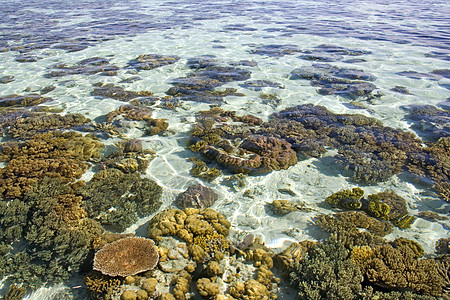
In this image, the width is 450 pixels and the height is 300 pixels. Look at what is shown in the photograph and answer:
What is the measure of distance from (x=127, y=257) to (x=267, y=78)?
1158cm

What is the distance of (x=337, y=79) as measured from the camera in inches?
557

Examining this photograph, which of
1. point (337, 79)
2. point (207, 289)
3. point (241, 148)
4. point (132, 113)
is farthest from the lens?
point (337, 79)

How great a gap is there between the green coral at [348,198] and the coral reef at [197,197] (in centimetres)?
283

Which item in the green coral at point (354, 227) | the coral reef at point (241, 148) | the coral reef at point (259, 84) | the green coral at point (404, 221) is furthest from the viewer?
the coral reef at point (259, 84)

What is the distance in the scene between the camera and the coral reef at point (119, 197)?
6379 millimetres

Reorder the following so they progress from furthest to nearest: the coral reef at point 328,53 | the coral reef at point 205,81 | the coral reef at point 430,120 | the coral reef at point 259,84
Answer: the coral reef at point 328,53 → the coral reef at point 259,84 → the coral reef at point 205,81 → the coral reef at point 430,120

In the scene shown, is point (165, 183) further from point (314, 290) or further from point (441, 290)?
point (441, 290)

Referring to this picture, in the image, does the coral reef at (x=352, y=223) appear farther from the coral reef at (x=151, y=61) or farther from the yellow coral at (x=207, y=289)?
the coral reef at (x=151, y=61)

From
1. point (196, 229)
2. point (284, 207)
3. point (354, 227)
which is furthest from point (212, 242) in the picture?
point (354, 227)

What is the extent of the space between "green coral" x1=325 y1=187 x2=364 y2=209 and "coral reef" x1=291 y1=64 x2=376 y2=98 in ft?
22.3

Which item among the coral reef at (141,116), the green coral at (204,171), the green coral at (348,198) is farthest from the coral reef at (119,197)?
the green coral at (348,198)

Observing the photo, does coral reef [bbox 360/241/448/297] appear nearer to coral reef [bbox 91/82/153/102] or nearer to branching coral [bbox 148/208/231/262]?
branching coral [bbox 148/208/231/262]

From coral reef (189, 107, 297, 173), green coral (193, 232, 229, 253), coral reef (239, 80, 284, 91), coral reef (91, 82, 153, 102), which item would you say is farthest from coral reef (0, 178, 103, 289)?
coral reef (239, 80, 284, 91)

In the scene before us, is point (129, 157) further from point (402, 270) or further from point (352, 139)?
point (402, 270)
